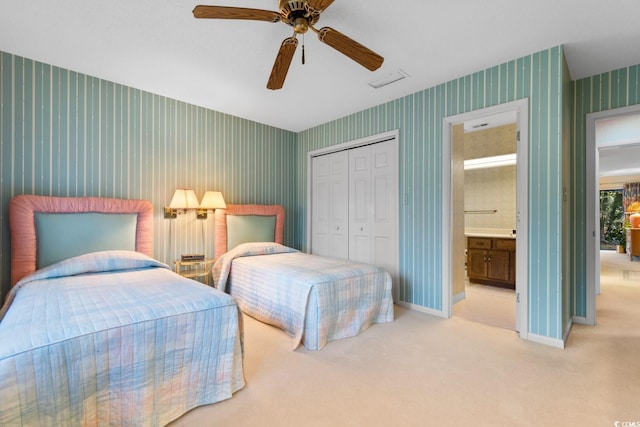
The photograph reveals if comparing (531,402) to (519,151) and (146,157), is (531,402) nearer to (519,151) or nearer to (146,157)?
(519,151)

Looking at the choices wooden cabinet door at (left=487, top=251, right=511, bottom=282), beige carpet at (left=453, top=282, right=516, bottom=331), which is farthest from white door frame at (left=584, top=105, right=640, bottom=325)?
wooden cabinet door at (left=487, top=251, right=511, bottom=282)

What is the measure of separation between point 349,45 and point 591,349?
3043 millimetres

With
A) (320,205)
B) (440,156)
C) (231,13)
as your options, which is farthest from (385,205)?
(231,13)

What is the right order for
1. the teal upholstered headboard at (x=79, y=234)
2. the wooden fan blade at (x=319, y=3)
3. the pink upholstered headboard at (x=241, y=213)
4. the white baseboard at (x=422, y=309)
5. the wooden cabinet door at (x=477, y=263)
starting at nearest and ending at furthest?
1. the wooden fan blade at (x=319, y=3)
2. the teal upholstered headboard at (x=79, y=234)
3. the white baseboard at (x=422, y=309)
4. the pink upholstered headboard at (x=241, y=213)
5. the wooden cabinet door at (x=477, y=263)

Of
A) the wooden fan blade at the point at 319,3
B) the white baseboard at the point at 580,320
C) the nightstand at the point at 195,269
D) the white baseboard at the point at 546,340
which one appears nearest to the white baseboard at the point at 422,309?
the white baseboard at the point at 546,340

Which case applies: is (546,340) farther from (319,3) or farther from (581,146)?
(319,3)

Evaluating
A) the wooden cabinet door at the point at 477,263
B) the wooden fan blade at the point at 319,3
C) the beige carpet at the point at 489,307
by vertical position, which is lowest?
the beige carpet at the point at 489,307

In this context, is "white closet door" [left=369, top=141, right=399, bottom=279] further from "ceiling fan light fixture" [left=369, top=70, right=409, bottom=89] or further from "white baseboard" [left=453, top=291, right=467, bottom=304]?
"white baseboard" [left=453, top=291, right=467, bottom=304]

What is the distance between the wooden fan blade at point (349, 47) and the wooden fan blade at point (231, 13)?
31 cm

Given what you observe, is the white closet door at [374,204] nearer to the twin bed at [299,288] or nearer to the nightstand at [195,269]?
the twin bed at [299,288]

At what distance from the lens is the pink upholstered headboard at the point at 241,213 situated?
12.6ft

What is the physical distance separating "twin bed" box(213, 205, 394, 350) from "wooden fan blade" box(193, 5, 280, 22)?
1914mm

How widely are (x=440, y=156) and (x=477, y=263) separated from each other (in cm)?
232

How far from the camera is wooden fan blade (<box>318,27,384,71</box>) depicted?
180 cm
